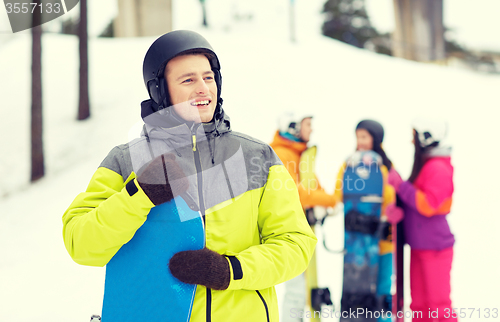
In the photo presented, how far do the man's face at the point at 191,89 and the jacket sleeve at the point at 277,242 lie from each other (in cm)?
30

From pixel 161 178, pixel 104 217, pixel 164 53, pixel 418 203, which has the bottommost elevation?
pixel 104 217

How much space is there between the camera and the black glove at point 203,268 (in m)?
1.18

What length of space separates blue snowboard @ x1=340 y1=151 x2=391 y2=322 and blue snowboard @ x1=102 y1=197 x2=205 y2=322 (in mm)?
1992

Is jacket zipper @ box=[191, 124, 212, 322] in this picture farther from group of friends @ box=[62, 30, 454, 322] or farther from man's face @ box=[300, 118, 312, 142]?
man's face @ box=[300, 118, 312, 142]

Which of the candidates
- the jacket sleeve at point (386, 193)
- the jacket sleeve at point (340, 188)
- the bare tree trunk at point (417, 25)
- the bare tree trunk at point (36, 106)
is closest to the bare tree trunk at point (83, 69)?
the bare tree trunk at point (36, 106)

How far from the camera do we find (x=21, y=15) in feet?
22.8

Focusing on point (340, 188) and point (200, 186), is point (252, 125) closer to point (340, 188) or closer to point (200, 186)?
point (340, 188)

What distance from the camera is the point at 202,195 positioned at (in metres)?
1.32

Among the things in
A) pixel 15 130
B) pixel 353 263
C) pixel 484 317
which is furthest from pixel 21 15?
pixel 484 317

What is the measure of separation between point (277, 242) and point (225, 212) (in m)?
0.19

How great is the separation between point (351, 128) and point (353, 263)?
17.1 feet

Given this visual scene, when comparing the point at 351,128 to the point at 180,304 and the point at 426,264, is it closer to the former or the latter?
the point at 426,264

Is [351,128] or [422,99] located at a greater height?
[422,99]

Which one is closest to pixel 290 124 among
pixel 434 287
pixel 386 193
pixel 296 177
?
pixel 296 177
